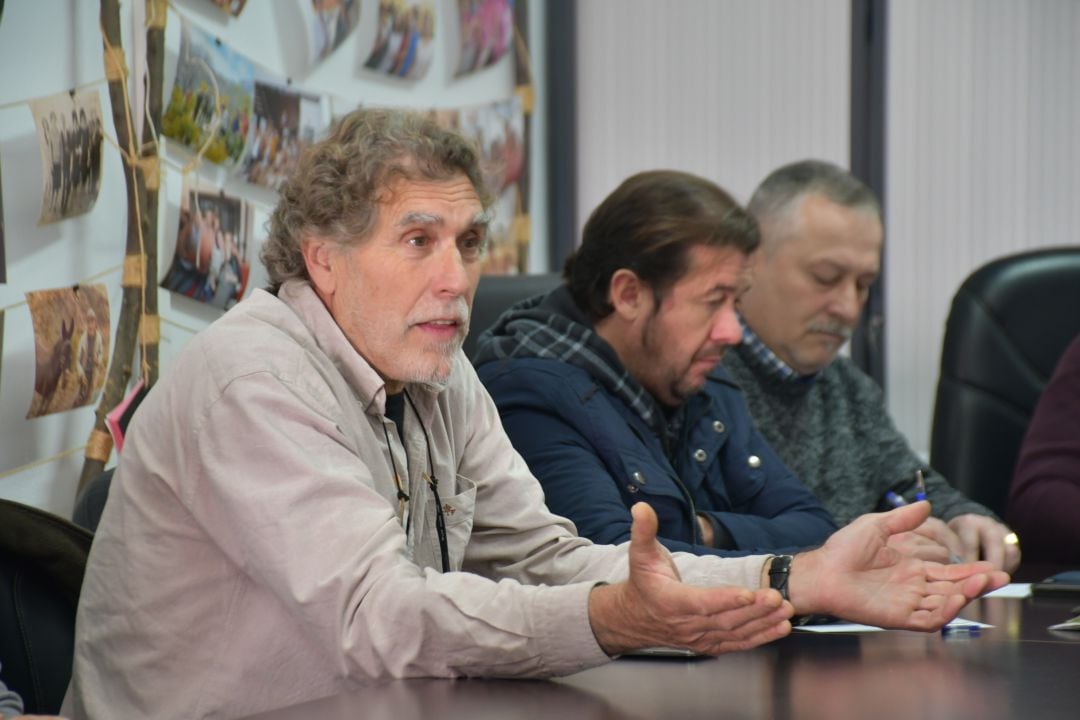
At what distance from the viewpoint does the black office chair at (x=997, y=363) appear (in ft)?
10.3

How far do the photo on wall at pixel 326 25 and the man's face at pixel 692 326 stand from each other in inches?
43.9

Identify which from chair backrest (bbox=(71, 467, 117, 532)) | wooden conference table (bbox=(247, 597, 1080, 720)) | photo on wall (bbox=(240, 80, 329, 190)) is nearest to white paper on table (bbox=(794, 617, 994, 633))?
wooden conference table (bbox=(247, 597, 1080, 720))

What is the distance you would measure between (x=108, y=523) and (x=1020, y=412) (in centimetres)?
213

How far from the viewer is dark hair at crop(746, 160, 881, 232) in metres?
3.03

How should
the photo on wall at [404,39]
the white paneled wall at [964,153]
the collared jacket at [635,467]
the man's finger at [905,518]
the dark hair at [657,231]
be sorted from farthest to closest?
the white paneled wall at [964,153] < the photo on wall at [404,39] < the dark hair at [657,231] < the collared jacket at [635,467] < the man's finger at [905,518]

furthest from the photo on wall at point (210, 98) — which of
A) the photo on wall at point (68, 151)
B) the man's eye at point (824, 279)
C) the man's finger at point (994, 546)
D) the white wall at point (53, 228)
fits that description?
the man's finger at point (994, 546)

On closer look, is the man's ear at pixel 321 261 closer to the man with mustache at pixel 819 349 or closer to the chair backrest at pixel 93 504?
the chair backrest at pixel 93 504

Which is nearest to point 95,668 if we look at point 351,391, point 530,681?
point 351,391

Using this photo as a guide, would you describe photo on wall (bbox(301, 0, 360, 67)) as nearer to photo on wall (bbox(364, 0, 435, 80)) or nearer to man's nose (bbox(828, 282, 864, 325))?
photo on wall (bbox(364, 0, 435, 80))

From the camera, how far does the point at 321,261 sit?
1.77 metres

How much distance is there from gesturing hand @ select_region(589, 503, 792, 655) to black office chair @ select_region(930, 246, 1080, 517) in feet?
6.26

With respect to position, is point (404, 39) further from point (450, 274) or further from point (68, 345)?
point (450, 274)

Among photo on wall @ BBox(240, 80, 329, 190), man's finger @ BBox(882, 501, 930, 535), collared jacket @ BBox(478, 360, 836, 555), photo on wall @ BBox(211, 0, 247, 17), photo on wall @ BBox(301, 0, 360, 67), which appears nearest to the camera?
man's finger @ BBox(882, 501, 930, 535)

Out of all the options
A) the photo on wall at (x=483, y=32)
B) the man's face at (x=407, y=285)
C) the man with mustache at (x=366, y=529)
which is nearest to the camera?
the man with mustache at (x=366, y=529)
